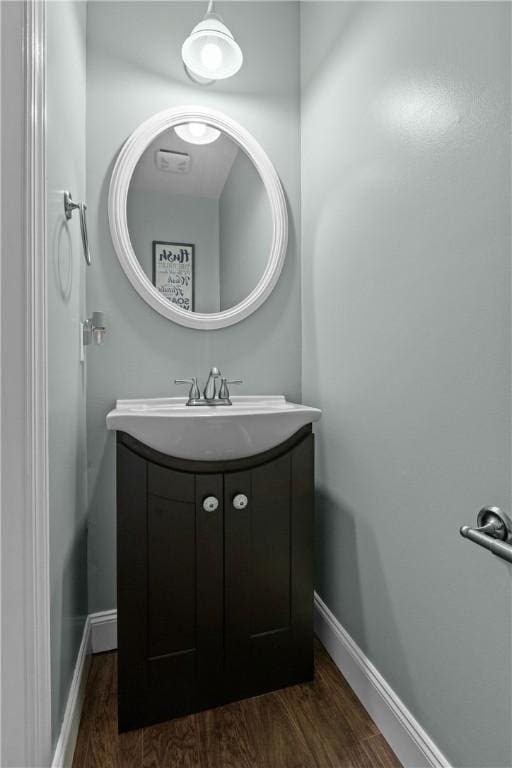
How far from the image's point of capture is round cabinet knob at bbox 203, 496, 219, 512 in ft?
4.02

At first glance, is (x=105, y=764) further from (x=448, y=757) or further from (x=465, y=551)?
(x=465, y=551)

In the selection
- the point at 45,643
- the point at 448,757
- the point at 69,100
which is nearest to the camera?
the point at 45,643

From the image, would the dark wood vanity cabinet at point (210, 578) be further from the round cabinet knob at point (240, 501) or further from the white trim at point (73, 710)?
the white trim at point (73, 710)

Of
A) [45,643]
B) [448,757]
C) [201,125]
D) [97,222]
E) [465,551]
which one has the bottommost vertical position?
[448,757]

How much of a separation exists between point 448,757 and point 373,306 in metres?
1.11

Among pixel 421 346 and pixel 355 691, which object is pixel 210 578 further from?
pixel 421 346

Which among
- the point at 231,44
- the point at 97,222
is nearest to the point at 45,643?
the point at 97,222

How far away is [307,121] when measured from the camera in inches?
66.8

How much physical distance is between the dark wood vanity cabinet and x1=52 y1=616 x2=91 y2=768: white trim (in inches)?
4.9

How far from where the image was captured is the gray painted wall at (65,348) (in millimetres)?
948

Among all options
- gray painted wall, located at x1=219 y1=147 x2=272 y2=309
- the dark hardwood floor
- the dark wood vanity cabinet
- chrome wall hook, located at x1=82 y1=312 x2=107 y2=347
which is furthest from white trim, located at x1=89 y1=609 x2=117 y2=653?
gray painted wall, located at x1=219 y1=147 x2=272 y2=309

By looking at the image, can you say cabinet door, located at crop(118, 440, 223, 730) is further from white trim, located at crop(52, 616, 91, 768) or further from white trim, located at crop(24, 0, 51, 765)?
white trim, located at crop(24, 0, 51, 765)

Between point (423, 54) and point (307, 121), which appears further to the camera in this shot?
point (307, 121)

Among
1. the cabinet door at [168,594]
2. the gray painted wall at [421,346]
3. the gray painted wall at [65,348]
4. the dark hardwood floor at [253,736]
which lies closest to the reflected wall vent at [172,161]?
the gray painted wall at [65,348]
